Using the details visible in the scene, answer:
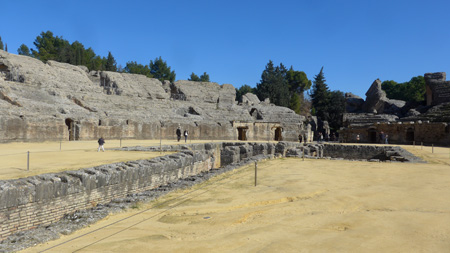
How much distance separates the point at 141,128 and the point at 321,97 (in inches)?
1370

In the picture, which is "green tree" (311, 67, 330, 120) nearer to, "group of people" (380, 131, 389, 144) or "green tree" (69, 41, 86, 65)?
"group of people" (380, 131, 389, 144)

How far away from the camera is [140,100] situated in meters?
33.0

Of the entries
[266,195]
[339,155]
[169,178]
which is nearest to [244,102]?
[339,155]

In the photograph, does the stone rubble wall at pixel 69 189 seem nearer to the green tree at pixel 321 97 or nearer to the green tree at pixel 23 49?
the green tree at pixel 321 97

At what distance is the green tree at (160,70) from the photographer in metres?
60.8

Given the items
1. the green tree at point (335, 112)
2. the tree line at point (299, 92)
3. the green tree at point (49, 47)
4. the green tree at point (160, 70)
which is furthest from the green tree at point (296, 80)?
the green tree at point (49, 47)

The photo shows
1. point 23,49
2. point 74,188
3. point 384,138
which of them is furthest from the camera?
point 23,49

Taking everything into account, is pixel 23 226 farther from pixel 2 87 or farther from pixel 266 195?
pixel 2 87

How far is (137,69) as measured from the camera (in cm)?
5706

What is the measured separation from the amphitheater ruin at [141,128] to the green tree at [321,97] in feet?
13.8

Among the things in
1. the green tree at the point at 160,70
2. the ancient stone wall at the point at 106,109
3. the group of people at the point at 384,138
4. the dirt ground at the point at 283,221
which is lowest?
the dirt ground at the point at 283,221

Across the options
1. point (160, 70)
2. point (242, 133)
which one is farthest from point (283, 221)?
point (160, 70)

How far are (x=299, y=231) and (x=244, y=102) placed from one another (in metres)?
41.9

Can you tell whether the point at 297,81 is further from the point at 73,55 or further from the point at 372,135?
the point at 73,55
